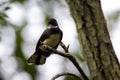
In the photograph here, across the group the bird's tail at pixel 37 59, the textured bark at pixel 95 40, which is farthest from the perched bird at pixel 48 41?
the textured bark at pixel 95 40

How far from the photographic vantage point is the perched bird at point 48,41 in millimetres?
2701

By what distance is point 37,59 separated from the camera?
282 cm

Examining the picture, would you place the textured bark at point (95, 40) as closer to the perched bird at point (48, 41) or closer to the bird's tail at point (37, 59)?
the perched bird at point (48, 41)

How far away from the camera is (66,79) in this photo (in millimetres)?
6715

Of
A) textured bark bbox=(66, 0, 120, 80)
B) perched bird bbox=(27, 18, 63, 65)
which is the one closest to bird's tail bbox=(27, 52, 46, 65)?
perched bird bbox=(27, 18, 63, 65)

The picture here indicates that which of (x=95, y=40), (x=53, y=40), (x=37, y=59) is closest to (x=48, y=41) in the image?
(x=53, y=40)

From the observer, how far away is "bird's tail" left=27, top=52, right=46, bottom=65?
2758 mm

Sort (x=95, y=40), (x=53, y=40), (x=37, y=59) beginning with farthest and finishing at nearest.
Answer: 1. (x=37, y=59)
2. (x=53, y=40)
3. (x=95, y=40)

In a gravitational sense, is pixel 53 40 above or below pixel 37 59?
above

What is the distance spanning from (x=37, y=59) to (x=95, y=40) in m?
0.44

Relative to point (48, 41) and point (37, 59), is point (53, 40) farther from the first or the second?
point (37, 59)

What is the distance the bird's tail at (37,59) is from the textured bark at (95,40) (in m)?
0.28

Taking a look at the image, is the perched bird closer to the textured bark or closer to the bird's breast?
the bird's breast

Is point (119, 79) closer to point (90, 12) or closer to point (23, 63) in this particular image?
point (90, 12)
